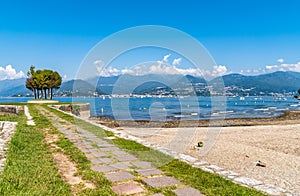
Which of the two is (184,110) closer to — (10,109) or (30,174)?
(10,109)

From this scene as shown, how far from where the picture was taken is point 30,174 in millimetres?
4578

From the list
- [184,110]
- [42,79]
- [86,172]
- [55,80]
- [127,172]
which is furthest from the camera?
[184,110]

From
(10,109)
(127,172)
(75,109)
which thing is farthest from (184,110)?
(127,172)

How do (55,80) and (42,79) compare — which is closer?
(42,79)

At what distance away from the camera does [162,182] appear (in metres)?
4.63

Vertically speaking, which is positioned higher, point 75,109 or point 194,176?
point 194,176

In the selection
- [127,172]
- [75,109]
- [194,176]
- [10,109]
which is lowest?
[75,109]

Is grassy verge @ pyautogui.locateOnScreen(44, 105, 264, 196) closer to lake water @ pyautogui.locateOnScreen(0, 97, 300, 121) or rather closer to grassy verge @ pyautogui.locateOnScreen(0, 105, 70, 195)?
grassy verge @ pyautogui.locateOnScreen(0, 105, 70, 195)

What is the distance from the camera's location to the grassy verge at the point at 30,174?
3.85 meters

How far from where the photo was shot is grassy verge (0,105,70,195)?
3.85m

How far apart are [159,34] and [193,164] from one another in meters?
6.22

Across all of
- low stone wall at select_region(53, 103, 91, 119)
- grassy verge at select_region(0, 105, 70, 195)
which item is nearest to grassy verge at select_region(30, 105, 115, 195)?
grassy verge at select_region(0, 105, 70, 195)

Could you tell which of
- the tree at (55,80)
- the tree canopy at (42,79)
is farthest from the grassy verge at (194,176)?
the tree at (55,80)

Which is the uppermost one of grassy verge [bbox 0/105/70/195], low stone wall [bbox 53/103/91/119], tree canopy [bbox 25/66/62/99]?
tree canopy [bbox 25/66/62/99]
